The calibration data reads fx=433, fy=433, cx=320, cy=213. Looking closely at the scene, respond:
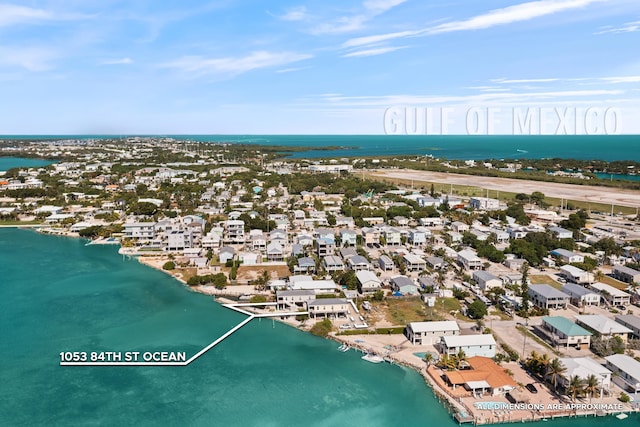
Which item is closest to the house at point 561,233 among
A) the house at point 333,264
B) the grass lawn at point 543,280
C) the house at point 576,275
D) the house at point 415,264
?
the house at point 576,275

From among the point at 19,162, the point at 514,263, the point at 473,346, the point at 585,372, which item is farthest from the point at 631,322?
the point at 19,162

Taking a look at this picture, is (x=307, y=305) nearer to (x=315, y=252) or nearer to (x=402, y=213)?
(x=315, y=252)

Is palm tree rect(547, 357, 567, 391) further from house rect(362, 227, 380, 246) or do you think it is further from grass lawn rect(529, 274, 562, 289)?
house rect(362, 227, 380, 246)

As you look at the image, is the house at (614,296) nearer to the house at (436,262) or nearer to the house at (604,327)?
the house at (604,327)

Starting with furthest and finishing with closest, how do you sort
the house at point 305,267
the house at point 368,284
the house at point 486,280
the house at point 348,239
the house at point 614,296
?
the house at point 348,239 < the house at point 305,267 < the house at point 486,280 < the house at point 368,284 < the house at point 614,296

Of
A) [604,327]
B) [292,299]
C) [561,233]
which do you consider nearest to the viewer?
[604,327]

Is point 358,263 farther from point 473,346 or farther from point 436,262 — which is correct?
point 473,346
